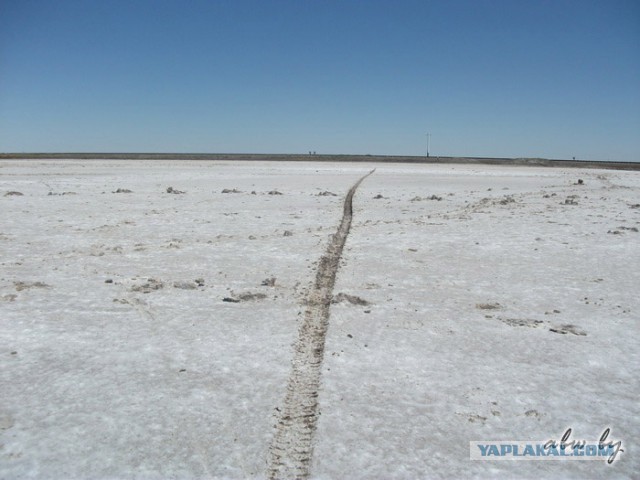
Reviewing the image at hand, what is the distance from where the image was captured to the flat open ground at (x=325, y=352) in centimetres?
216

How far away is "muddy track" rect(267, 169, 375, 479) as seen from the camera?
6.83 feet

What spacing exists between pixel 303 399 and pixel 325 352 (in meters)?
0.58

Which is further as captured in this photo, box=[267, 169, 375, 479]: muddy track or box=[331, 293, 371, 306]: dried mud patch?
box=[331, 293, 371, 306]: dried mud patch

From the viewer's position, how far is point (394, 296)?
14.1 ft

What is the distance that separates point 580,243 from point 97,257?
551 centimetres

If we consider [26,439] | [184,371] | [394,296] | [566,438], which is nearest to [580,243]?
[394,296]

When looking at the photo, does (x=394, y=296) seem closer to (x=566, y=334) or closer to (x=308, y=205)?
(x=566, y=334)

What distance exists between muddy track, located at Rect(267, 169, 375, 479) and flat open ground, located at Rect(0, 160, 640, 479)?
4 cm

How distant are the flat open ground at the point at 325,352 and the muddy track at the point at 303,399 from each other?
0.12ft

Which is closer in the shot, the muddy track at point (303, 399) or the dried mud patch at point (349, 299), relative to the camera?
the muddy track at point (303, 399)

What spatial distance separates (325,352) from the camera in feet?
10.2

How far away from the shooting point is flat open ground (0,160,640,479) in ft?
7.07

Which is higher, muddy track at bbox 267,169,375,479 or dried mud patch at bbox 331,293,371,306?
dried mud patch at bbox 331,293,371,306

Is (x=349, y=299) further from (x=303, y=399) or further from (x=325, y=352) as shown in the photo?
(x=303, y=399)
